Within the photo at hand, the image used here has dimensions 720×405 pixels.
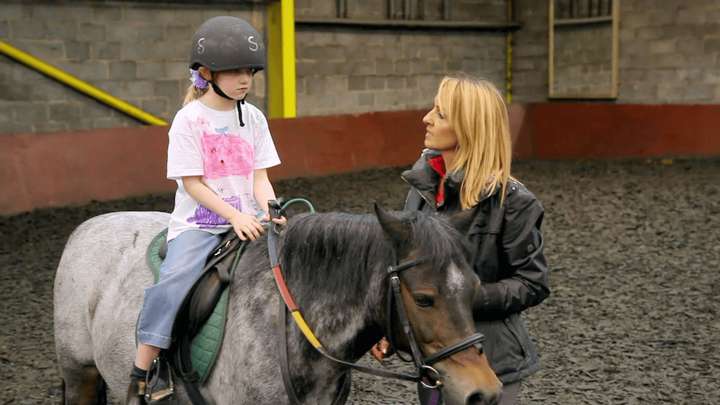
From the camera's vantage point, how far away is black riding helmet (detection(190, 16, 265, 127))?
8.86ft

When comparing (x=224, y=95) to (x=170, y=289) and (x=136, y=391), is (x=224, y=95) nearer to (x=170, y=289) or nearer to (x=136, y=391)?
(x=170, y=289)

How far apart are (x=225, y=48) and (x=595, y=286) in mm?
4266

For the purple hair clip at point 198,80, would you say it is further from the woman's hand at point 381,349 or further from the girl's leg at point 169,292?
the woman's hand at point 381,349

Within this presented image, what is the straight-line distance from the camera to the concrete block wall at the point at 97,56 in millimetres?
9188

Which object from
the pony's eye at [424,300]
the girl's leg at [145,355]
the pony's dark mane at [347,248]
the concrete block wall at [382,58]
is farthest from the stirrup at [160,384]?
the concrete block wall at [382,58]

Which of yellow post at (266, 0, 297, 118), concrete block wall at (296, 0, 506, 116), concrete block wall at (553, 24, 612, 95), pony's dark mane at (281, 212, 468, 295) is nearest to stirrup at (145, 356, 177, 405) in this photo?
pony's dark mane at (281, 212, 468, 295)

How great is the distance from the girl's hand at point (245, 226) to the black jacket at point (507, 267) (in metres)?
0.50

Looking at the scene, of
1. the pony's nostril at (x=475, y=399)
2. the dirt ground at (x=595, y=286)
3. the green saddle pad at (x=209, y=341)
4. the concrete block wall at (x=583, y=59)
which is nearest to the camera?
the pony's nostril at (x=475, y=399)

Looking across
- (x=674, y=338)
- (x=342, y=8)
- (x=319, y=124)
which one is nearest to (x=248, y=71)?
(x=674, y=338)

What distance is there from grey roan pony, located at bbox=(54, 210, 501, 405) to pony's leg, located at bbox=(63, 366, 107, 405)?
0.26 meters

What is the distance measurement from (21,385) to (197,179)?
7.58 feet

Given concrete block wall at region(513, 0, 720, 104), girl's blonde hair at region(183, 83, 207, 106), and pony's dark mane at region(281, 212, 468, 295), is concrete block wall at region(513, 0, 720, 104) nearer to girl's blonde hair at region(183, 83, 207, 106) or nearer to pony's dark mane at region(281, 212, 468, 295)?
girl's blonde hair at region(183, 83, 207, 106)

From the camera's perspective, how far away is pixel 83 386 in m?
3.38

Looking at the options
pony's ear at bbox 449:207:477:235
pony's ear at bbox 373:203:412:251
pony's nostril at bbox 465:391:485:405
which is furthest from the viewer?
pony's ear at bbox 449:207:477:235
